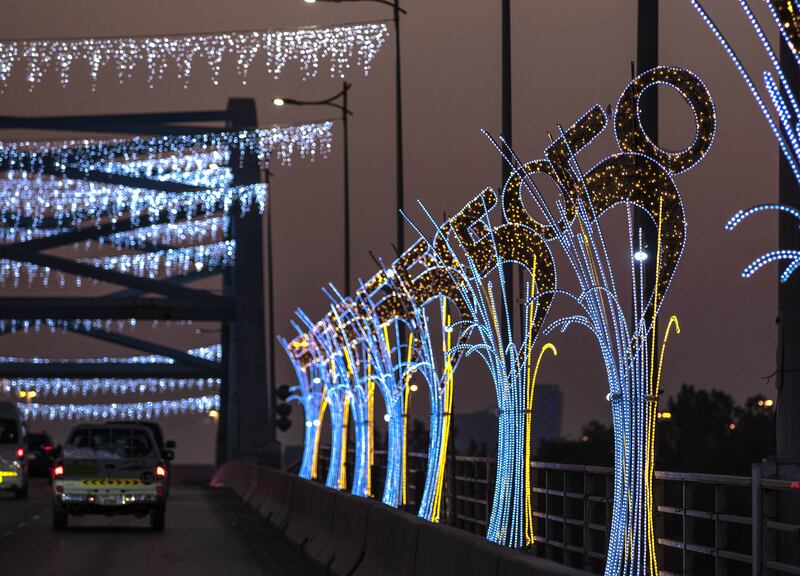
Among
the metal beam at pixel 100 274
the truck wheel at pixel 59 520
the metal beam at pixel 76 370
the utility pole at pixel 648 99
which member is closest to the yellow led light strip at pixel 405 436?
the truck wheel at pixel 59 520

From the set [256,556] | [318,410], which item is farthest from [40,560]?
[318,410]

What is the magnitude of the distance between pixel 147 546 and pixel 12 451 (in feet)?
63.3

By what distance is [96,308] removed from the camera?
3199 inches

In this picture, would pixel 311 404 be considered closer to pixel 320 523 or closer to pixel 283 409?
pixel 283 409

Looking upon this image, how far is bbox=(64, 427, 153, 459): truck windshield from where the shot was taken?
3124 centimetres

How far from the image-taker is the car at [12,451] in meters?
44.7

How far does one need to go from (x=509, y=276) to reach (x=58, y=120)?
5814 cm

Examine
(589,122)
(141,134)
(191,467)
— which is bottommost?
(191,467)

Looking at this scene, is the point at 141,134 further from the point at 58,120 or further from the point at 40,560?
the point at 40,560

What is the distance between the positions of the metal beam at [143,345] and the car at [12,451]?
167 ft

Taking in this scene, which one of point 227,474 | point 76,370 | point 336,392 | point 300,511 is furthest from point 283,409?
point 76,370

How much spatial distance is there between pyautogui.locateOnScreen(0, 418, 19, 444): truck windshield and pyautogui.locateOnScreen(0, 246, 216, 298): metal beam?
120 ft

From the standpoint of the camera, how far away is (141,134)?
80438mm

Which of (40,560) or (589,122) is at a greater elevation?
(589,122)
